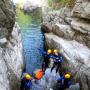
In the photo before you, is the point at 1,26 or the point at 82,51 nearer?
the point at 1,26

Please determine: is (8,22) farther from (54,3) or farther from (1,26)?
(54,3)

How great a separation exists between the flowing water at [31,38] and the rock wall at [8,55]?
3.88 metres

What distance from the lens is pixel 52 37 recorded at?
24859mm

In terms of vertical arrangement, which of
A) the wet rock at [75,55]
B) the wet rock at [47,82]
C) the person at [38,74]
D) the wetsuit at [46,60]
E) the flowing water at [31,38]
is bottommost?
the flowing water at [31,38]

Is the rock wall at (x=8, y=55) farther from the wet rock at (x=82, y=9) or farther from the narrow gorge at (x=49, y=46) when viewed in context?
the wet rock at (x=82, y=9)

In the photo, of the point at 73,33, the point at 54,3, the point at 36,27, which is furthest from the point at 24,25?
the point at 73,33

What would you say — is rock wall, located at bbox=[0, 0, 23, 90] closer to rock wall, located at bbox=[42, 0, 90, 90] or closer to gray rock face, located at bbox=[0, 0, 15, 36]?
gray rock face, located at bbox=[0, 0, 15, 36]

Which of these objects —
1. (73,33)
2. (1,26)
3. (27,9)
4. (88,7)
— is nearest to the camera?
(1,26)

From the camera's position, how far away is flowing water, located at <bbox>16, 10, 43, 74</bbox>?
77.2 feet

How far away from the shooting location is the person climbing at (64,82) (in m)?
18.0

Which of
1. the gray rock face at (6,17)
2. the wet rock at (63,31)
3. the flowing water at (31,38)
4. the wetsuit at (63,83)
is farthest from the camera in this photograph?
the flowing water at (31,38)

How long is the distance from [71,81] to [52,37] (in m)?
7.28

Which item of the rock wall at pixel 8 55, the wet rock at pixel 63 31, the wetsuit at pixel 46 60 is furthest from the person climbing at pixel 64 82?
the wet rock at pixel 63 31

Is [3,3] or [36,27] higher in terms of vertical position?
[3,3]
